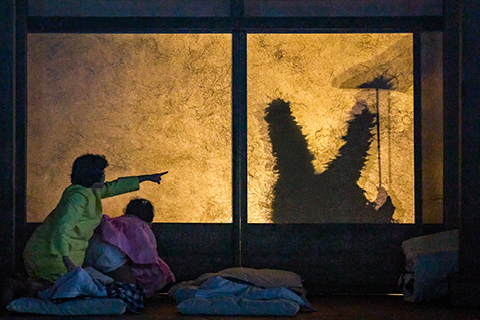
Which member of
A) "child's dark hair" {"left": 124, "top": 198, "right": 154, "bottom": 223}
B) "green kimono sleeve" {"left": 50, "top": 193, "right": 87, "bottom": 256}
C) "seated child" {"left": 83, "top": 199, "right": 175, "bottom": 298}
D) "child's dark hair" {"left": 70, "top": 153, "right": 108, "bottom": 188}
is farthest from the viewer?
"child's dark hair" {"left": 124, "top": 198, "right": 154, "bottom": 223}

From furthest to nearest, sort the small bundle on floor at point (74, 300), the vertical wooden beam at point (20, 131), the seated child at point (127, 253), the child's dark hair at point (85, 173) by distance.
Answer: the vertical wooden beam at point (20, 131) → the seated child at point (127, 253) → the child's dark hair at point (85, 173) → the small bundle on floor at point (74, 300)

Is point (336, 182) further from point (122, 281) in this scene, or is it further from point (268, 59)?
point (122, 281)

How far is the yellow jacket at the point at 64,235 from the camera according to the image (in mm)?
5094

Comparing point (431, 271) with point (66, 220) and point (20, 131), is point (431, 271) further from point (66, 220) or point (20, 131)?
point (20, 131)

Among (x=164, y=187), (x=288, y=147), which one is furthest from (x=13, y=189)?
(x=288, y=147)

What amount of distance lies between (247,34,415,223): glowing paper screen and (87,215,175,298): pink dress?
110cm

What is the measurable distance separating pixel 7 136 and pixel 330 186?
3.15m

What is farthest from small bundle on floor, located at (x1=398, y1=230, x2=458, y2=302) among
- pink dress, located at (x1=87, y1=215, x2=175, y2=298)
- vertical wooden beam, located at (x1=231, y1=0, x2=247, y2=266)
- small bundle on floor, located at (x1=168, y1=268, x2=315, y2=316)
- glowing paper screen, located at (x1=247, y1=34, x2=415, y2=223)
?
pink dress, located at (x1=87, y1=215, x2=175, y2=298)

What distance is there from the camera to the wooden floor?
488 centimetres

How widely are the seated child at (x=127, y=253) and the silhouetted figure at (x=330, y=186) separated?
1315mm

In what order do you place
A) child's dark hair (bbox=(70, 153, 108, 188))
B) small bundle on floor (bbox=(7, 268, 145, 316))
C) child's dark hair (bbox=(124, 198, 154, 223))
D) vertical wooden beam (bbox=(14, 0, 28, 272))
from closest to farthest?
small bundle on floor (bbox=(7, 268, 145, 316)) < child's dark hair (bbox=(70, 153, 108, 188)) < child's dark hair (bbox=(124, 198, 154, 223)) < vertical wooden beam (bbox=(14, 0, 28, 272))

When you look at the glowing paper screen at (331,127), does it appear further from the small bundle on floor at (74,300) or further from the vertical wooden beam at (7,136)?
the vertical wooden beam at (7,136)

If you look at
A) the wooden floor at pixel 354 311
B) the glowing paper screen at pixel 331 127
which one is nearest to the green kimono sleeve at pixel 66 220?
the wooden floor at pixel 354 311

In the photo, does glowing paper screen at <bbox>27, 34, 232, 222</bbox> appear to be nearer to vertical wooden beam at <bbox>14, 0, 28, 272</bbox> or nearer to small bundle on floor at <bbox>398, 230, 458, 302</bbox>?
vertical wooden beam at <bbox>14, 0, 28, 272</bbox>
